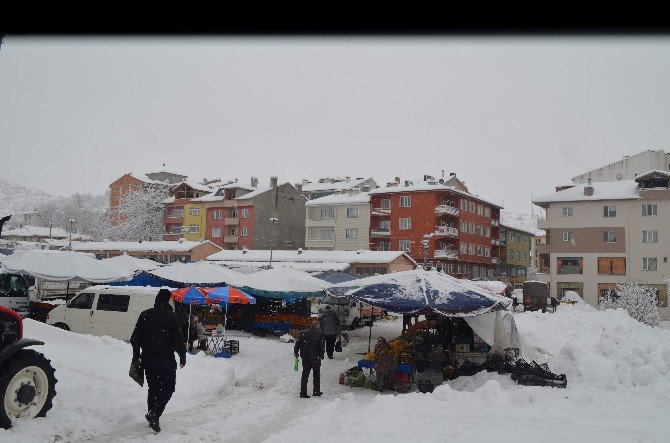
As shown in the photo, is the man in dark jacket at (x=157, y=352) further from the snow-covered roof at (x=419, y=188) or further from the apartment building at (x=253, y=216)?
the apartment building at (x=253, y=216)

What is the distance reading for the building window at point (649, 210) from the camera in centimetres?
4612

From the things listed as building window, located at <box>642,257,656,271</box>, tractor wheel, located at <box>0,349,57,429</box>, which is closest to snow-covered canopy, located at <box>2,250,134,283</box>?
tractor wheel, located at <box>0,349,57,429</box>

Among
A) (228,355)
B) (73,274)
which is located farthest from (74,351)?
(73,274)

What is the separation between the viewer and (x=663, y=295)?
43375mm

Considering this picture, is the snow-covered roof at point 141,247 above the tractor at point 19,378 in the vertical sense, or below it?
above

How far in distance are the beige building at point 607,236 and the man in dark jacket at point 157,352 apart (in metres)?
47.4

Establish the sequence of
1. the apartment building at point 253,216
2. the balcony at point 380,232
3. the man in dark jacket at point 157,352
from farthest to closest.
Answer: the apartment building at point 253,216 → the balcony at point 380,232 → the man in dark jacket at point 157,352

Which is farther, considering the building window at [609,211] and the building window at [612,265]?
the building window at [609,211]

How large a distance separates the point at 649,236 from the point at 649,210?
94.4 inches

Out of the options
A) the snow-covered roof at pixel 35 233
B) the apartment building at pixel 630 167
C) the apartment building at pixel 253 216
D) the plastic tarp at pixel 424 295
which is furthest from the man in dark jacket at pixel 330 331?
the snow-covered roof at pixel 35 233

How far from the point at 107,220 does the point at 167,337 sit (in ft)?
271

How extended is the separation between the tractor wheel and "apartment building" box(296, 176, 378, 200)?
5844 cm

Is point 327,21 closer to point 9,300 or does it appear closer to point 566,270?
point 9,300

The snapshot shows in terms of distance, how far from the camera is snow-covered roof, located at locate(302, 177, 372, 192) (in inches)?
2702
